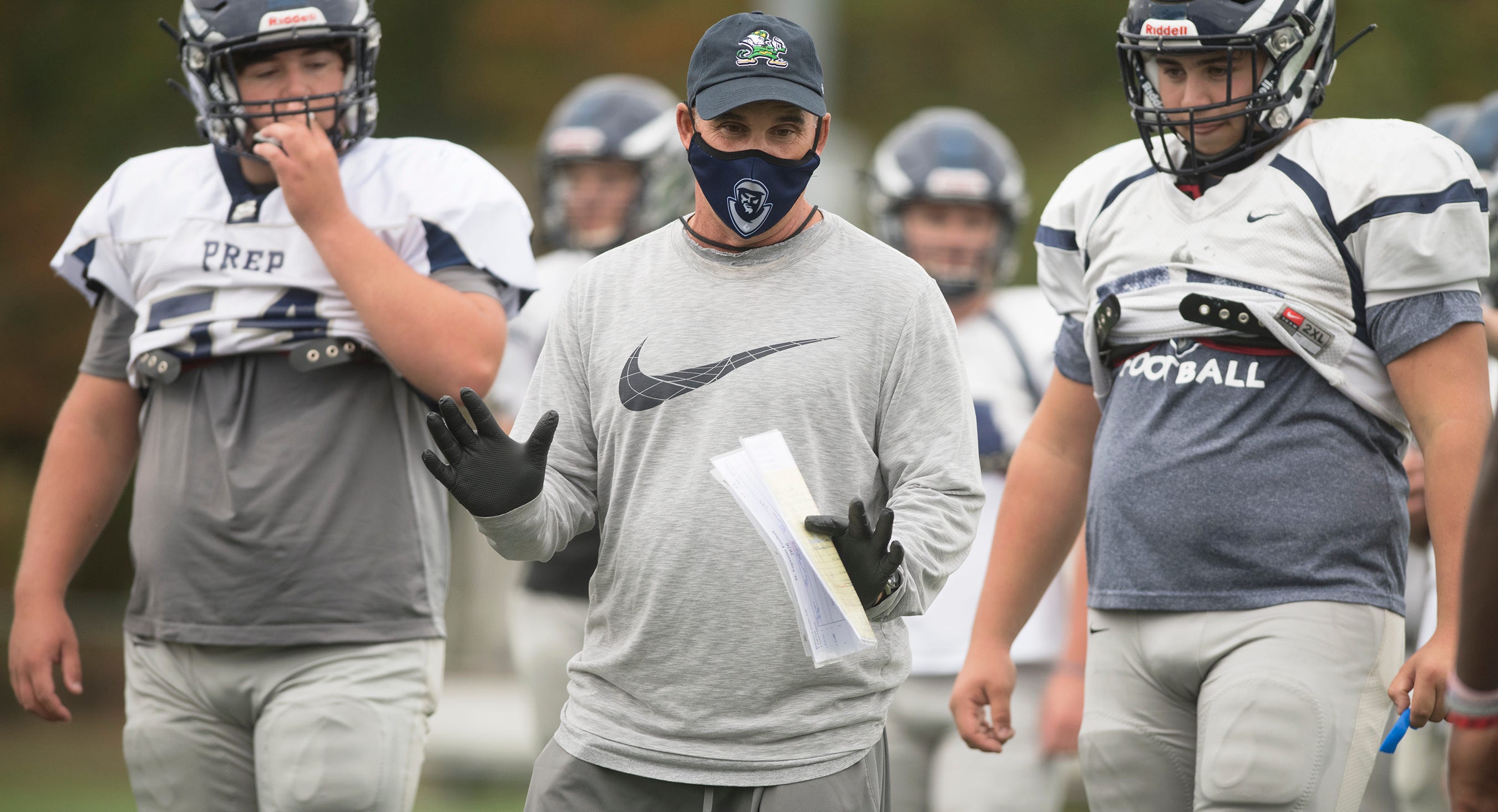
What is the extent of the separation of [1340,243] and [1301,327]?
0.61 ft

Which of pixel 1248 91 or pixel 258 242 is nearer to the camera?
pixel 1248 91

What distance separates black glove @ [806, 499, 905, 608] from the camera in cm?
277

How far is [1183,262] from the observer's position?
11.6 feet

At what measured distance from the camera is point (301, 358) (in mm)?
3691

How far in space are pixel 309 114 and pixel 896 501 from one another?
66.4 inches

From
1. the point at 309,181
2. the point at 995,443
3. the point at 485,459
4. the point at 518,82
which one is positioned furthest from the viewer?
the point at 518,82

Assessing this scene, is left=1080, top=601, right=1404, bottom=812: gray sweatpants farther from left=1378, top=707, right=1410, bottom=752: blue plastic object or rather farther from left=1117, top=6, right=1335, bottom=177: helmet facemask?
left=1117, top=6, right=1335, bottom=177: helmet facemask

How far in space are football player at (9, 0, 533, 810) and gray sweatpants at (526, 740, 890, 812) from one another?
68cm

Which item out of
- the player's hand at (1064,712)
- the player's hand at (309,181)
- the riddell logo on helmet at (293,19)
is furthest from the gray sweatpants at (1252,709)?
the riddell logo on helmet at (293,19)

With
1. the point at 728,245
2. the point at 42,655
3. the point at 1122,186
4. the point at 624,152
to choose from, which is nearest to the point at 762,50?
the point at 728,245

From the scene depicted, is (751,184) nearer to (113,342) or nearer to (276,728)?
(276,728)

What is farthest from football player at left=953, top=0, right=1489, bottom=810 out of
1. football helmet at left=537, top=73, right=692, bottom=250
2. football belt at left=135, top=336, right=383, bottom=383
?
football helmet at left=537, top=73, right=692, bottom=250

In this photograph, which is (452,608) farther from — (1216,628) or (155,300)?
(1216,628)

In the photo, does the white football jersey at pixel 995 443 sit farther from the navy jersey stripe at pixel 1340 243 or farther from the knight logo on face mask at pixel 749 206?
the knight logo on face mask at pixel 749 206
